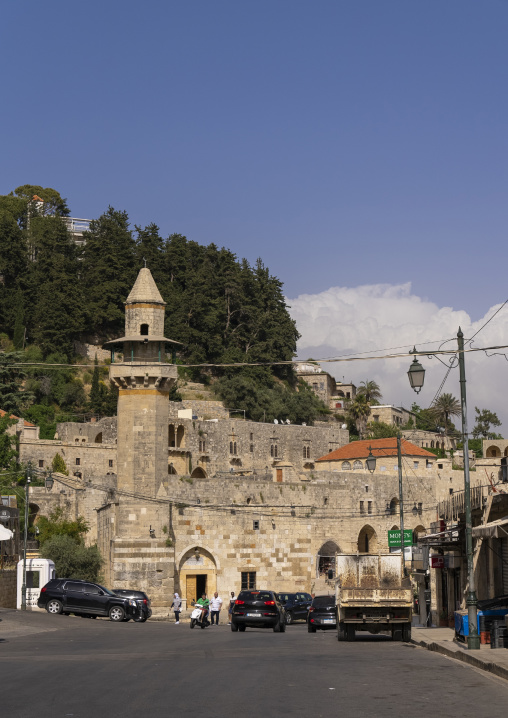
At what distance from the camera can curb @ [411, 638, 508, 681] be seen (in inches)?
650

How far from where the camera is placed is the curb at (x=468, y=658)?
16.5 metres

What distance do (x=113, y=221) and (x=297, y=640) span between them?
283 ft

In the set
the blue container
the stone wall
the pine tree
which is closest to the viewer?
the blue container

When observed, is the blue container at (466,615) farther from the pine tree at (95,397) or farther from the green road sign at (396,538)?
the pine tree at (95,397)

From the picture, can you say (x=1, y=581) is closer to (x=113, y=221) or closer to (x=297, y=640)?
(x=297, y=640)

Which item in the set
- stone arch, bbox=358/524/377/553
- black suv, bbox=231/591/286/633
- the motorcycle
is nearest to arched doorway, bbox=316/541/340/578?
stone arch, bbox=358/524/377/553

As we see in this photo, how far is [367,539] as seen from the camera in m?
68.4

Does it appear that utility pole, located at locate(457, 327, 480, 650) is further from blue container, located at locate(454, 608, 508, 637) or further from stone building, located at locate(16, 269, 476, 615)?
stone building, located at locate(16, 269, 476, 615)

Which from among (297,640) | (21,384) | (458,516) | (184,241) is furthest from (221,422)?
(297,640)

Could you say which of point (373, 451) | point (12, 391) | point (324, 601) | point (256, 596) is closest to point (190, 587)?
point (324, 601)

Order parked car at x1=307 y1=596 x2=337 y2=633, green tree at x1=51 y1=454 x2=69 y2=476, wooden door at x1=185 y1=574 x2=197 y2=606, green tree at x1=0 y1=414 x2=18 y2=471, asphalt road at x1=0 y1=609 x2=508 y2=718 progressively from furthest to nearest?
1. green tree at x1=51 y1=454 x2=69 y2=476
2. green tree at x1=0 y1=414 x2=18 y2=471
3. wooden door at x1=185 y1=574 x2=197 y2=606
4. parked car at x1=307 y1=596 x2=337 y2=633
5. asphalt road at x1=0 y1=609 x2=508 y2=718

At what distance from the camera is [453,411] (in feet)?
417

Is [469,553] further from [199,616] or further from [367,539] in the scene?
[367,539]

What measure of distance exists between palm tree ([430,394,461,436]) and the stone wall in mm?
84089
